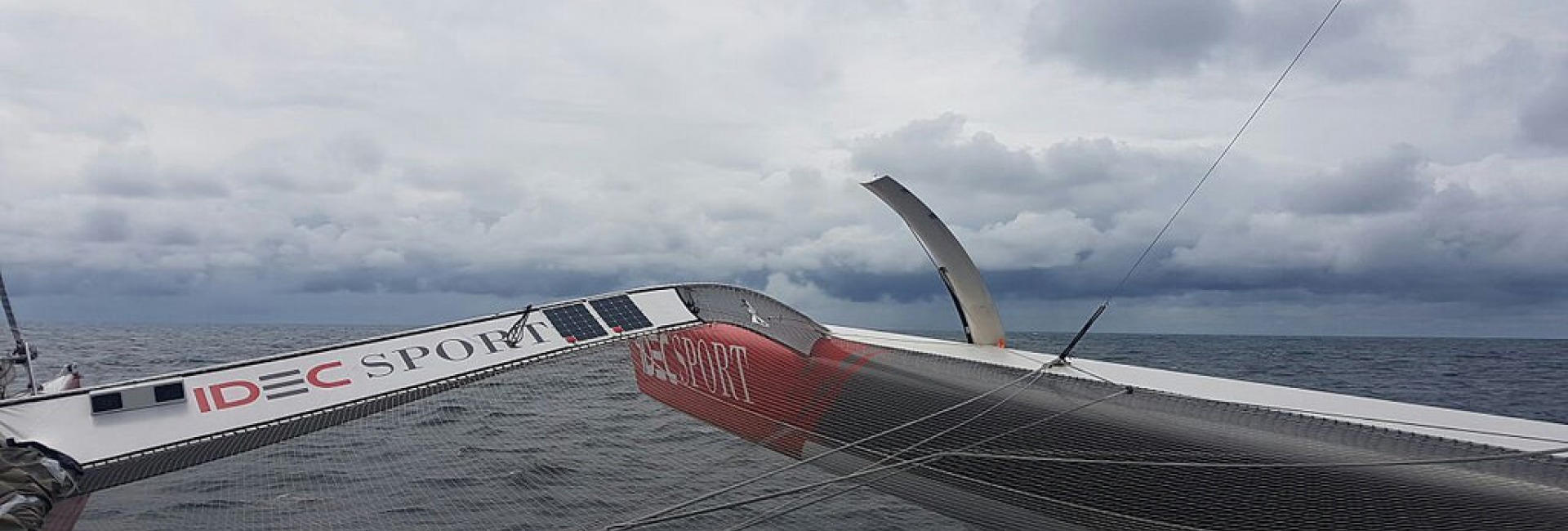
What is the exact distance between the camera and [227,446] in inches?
213

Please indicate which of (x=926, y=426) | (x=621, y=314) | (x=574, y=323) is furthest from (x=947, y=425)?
(x=574, y=323)

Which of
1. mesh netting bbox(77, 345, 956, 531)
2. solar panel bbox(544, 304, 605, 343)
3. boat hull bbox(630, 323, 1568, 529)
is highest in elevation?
solar panel bbox(544, 304, 605, 343)

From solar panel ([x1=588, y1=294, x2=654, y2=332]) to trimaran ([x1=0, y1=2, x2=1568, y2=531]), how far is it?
0.02m

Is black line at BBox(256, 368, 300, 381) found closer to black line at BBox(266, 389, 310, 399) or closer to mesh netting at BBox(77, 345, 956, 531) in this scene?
black line at BBox(266, 389, 310, 399)

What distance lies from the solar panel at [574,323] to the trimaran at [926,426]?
18mm

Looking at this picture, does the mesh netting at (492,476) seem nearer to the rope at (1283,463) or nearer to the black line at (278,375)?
the black line at (278,375)

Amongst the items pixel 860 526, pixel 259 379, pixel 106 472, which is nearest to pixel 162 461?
pixel 106 472

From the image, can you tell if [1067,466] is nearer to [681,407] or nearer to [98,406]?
[681,407]

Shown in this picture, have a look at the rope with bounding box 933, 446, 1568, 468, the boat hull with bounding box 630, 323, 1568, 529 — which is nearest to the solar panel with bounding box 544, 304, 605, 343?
the boat hull with bounding box 630, 323, 1568, 529

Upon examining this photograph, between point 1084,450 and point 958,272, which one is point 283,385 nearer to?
point 1084,450

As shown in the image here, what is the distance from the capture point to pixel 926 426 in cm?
598

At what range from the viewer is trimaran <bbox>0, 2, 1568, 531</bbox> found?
4.47 m

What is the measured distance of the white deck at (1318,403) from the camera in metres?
4.95

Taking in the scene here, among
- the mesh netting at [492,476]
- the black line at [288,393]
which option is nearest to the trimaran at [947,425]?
the black line at [288,393]
